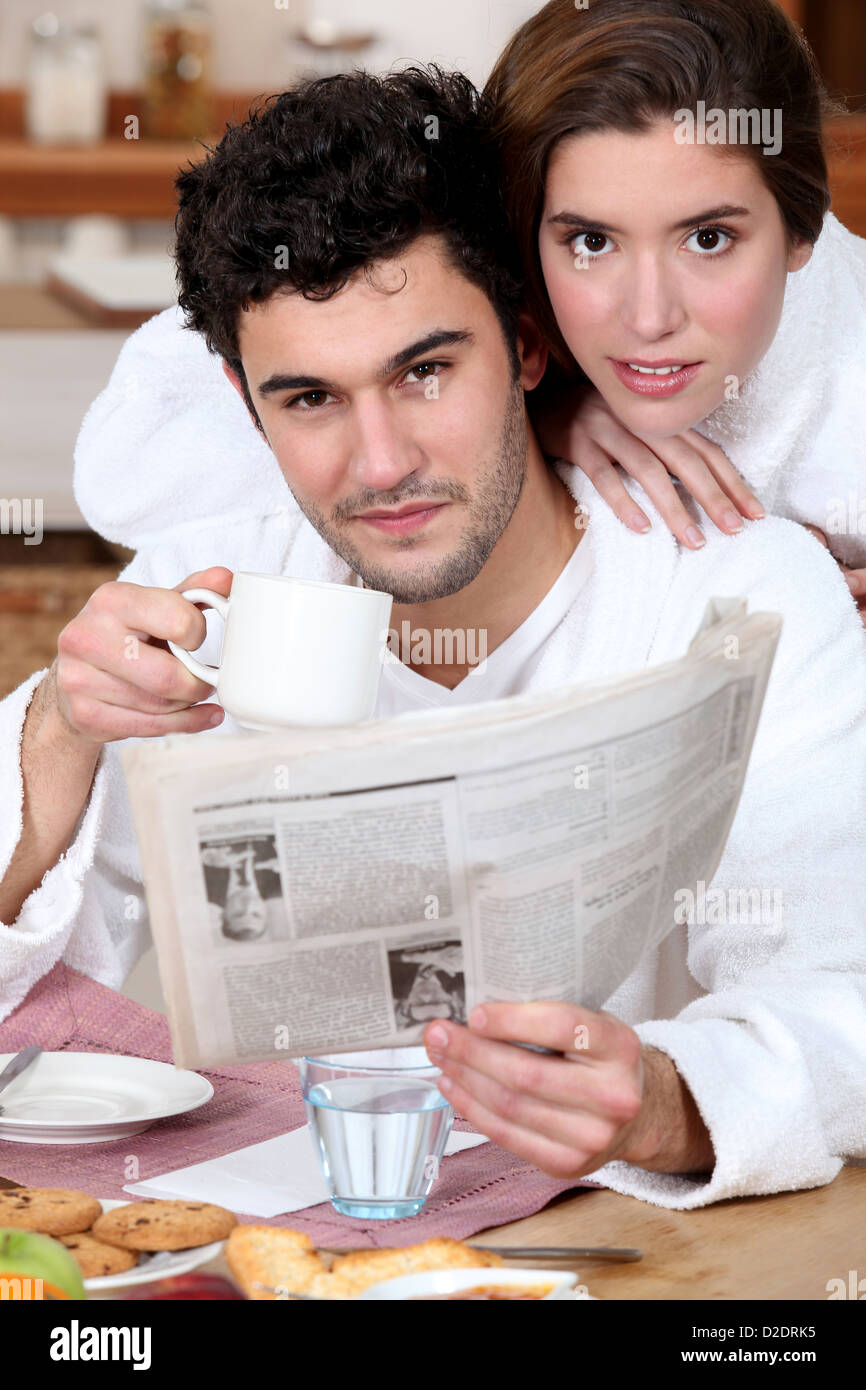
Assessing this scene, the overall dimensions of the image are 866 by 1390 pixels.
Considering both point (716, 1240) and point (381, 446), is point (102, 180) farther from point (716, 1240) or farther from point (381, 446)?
point (716, 1240)

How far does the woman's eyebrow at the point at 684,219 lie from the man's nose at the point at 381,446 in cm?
19

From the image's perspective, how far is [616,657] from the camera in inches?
51.1

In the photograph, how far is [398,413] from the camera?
117 centimetres

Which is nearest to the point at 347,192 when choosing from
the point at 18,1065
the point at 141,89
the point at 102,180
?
the point at 18,1065

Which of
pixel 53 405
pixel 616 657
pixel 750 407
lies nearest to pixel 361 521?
pixel 616 657

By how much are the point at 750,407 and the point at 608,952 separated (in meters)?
0.67

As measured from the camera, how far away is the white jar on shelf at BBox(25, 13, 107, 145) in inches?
163

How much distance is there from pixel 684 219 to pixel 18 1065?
29.5 inches

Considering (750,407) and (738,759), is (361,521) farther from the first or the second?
(738,759)

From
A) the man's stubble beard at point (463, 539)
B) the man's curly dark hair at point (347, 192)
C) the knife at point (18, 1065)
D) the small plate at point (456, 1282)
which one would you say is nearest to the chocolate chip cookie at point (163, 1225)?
the small plate at point (456, 1282)

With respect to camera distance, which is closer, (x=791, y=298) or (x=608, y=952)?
(x=608, y=952)

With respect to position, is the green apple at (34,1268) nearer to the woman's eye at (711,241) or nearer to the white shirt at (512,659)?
the white shirt at (512,659)

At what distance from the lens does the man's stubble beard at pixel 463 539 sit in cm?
123

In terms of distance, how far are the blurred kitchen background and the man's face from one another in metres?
2.38
